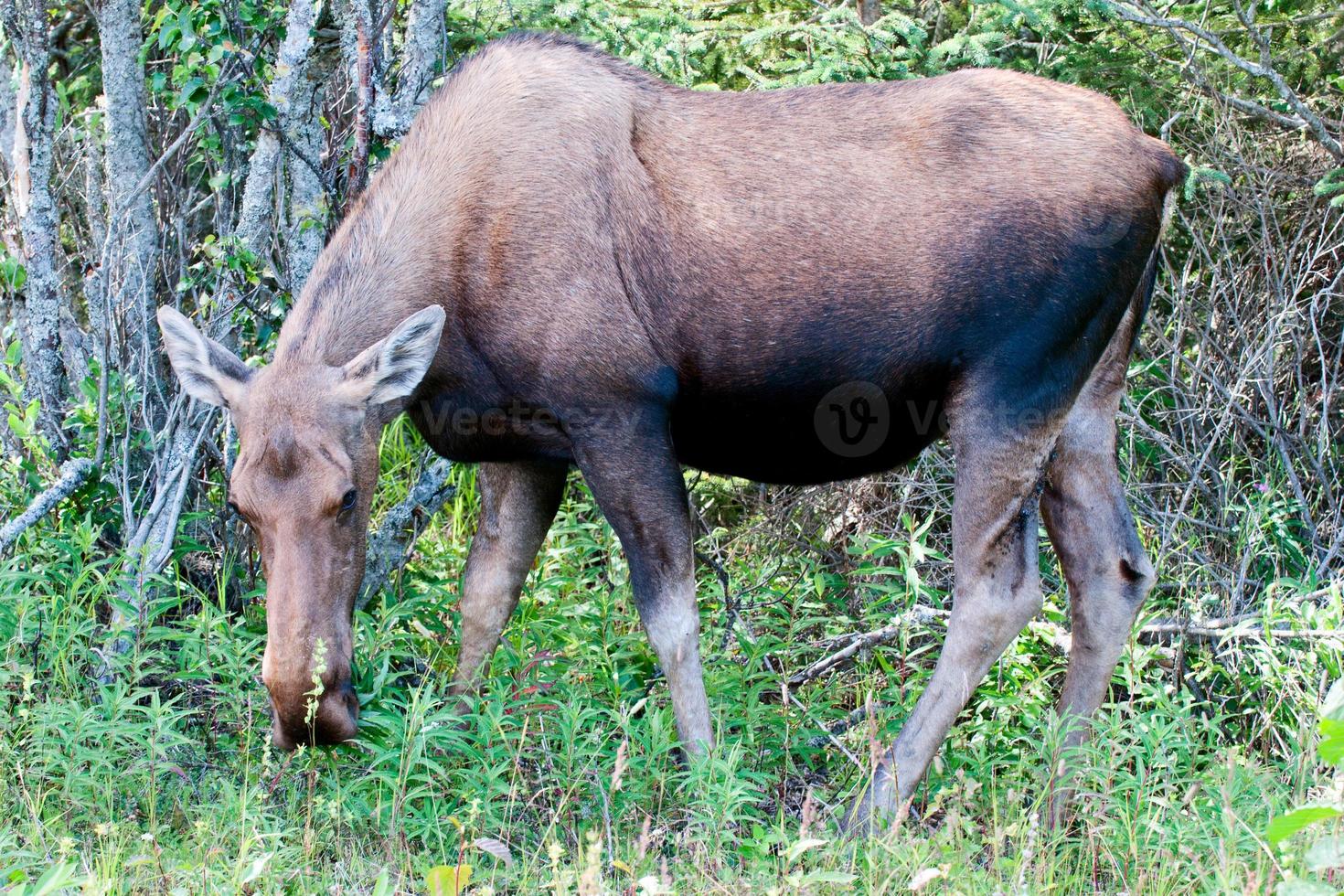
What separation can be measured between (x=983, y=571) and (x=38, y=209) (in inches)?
181

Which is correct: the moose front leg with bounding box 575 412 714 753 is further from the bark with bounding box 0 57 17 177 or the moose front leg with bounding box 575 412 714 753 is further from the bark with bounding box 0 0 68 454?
the bark with bounding box 0 57 17 177

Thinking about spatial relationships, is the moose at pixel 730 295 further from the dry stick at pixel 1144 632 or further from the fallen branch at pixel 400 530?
the fallen branch at pixel 400 530

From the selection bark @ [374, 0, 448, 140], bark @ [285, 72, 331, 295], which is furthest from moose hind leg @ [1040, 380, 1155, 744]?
bark @ [285, 72, 331, 295]

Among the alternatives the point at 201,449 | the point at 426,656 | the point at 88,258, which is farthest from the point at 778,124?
the point at 88,258

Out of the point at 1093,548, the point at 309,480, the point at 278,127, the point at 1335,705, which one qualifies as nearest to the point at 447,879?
the point at 309,480

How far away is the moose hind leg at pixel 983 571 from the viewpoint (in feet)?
16.4

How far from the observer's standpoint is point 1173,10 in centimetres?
706

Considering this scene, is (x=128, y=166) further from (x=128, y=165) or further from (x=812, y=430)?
(x=812, y=430)

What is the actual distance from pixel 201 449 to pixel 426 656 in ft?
4.95

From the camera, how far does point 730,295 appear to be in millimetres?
5066

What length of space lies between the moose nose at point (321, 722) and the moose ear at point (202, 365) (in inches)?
42.3

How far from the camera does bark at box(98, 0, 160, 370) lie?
254 inches

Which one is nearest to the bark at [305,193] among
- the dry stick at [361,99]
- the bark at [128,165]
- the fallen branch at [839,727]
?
the dry stick at [361,99]

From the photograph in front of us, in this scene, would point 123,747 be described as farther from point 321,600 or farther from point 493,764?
point 493,764
